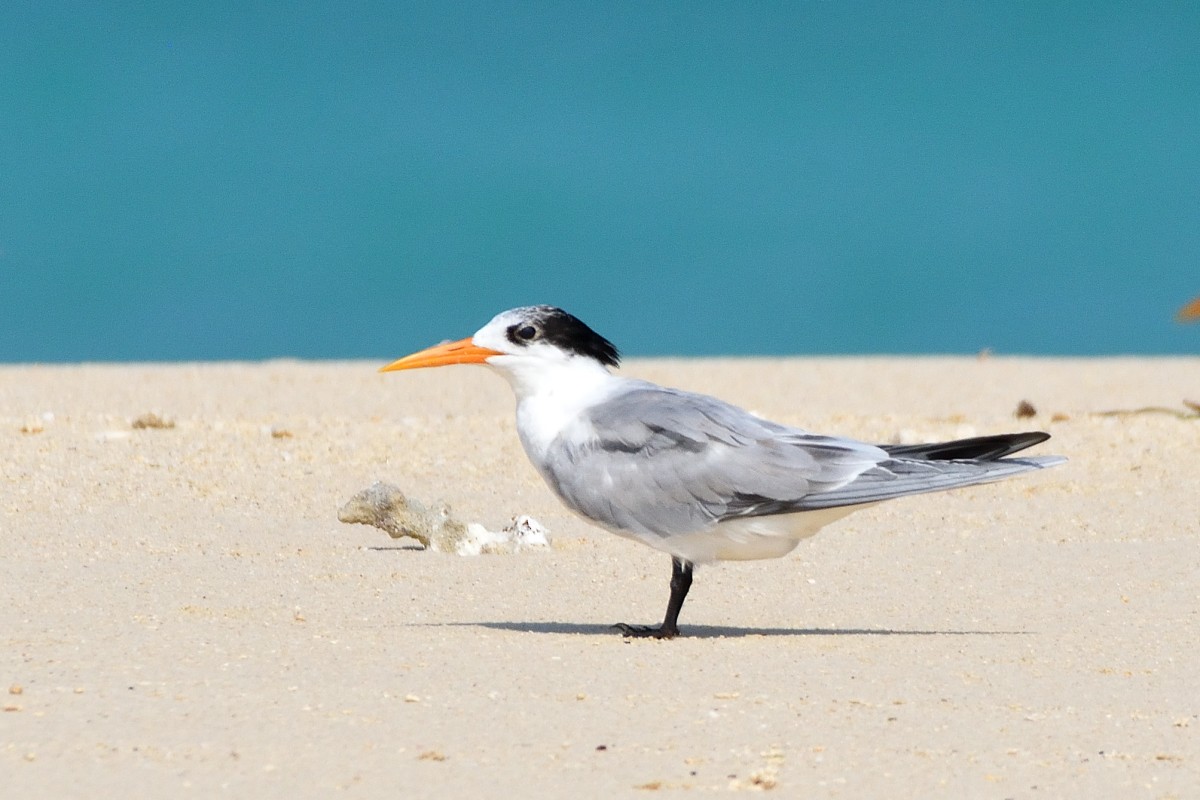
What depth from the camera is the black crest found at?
513 centimetres

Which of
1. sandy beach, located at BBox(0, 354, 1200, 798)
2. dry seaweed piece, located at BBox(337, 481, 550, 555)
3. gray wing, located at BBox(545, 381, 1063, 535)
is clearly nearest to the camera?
sandy beach, located at BBox(0, 354, 1200, 798)

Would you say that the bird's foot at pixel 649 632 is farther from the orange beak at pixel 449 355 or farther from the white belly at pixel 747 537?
the orange beak at pixel 449 355

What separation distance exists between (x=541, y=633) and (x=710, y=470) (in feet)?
2.60

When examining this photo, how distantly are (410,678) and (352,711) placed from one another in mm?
411

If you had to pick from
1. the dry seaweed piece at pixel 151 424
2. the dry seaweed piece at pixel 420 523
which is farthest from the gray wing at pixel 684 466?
the dry seaweed piece at pixel 151 424

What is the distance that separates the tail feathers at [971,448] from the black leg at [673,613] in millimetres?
806

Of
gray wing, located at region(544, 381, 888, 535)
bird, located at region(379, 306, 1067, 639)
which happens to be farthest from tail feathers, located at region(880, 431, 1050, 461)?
gray wing, located at region(544, 381, 888, 535)

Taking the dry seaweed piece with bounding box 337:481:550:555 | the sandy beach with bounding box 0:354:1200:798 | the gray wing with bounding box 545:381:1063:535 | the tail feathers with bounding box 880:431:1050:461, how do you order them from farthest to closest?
1. the dry seaweed piece with bounding box 337:481:550:555
2. the tail feathers with bounding box 880:431:1050:461
3. the gray wing with bounding box 545:381:1063:535
4. the sandy beach with bounding box 0:354:1200:798

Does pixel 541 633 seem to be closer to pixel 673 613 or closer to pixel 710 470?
pixel 673 613

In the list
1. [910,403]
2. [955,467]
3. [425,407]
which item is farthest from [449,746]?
[910,403]

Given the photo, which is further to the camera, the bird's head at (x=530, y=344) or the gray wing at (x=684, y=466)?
the bird's head at (x=530, y=344)

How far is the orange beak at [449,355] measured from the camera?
516 cm

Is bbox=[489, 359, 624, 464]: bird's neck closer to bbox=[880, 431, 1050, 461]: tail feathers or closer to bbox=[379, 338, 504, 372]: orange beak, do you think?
bbox=[379, 338, 504, 372]: orange beak

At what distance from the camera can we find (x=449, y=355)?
5.22 m
